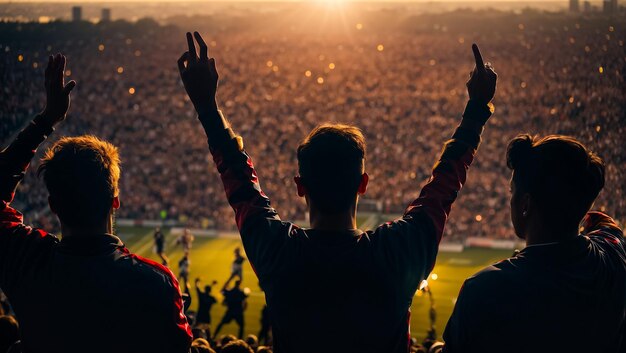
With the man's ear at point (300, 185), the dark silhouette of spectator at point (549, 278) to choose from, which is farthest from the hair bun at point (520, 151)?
the man's ear at point (300, 185)

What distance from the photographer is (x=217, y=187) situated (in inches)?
1083

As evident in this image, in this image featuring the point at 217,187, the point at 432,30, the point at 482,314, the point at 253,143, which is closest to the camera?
the point at 482,314

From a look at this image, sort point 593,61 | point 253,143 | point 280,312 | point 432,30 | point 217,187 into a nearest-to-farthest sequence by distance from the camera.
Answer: point 280,312, point 217,187, point 593,61, point 253,143, point 432,30

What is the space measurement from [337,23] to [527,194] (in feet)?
143

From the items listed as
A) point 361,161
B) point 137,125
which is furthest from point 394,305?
point 137,125

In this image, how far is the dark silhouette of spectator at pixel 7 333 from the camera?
505 centimetres

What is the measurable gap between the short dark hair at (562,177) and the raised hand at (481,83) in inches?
18.1

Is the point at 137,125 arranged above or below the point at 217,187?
above

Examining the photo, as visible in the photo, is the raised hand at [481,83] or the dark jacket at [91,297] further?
the raised hand at [481,83]

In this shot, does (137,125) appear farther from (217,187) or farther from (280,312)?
(280,312)

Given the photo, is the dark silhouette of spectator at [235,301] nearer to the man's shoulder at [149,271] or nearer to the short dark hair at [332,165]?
the man's shoulder at [149,271]

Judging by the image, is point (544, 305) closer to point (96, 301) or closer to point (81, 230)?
point (96, 301)

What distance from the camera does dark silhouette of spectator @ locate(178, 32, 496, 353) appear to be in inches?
116

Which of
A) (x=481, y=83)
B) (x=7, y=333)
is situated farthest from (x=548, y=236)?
(x=7, y=333)
